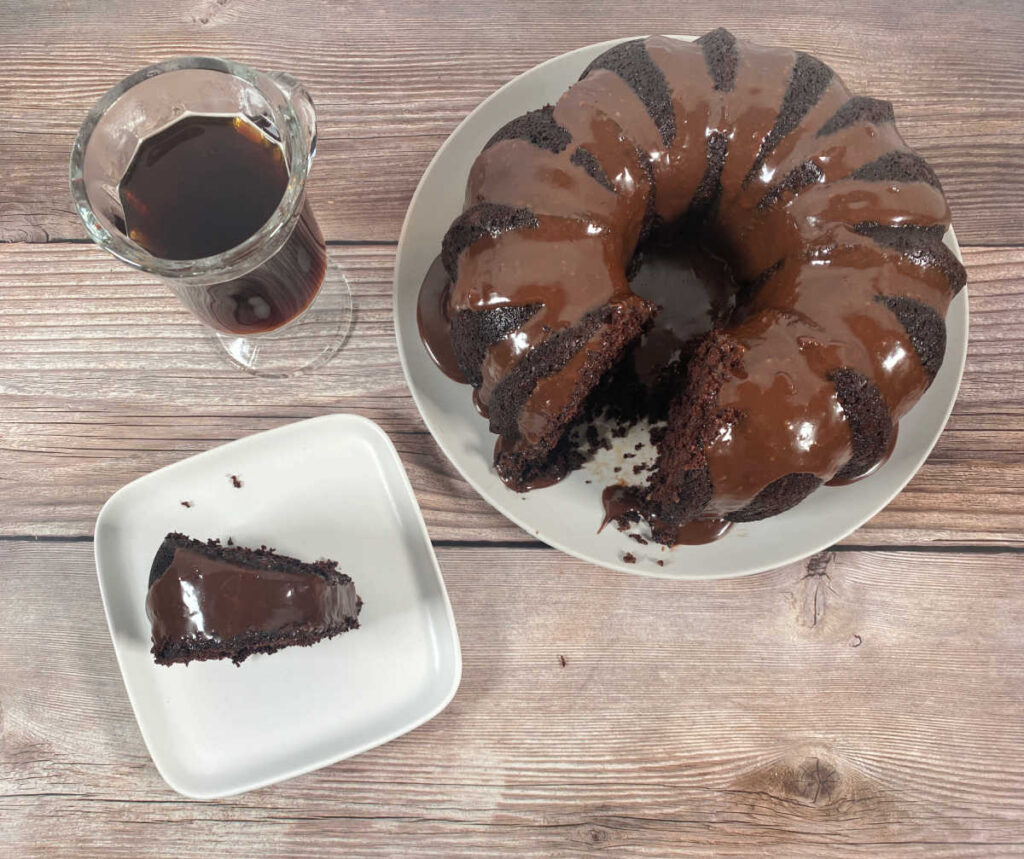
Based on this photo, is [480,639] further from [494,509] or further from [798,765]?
[798,765]

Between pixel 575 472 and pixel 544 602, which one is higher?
pixel 575 472

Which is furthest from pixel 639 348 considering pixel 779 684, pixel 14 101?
pixel 14 101

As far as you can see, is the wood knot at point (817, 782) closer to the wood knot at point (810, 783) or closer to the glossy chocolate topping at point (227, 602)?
the wood knot at point (810, 783)

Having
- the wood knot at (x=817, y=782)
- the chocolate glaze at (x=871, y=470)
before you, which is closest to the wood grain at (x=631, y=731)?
the wood knot at (x=817, y=782)

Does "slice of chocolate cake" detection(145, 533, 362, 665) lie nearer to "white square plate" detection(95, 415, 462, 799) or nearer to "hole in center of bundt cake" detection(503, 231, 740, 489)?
"white square plate" detection(95, 415, 462, 799)

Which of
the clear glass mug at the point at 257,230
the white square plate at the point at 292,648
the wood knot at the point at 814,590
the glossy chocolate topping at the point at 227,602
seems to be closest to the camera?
the clear glass mug at the point at 257,230

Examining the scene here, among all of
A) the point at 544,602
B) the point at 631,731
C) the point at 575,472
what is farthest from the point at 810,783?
the point at 575,472

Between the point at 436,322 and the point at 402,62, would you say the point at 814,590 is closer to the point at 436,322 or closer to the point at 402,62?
the point at 436,322
